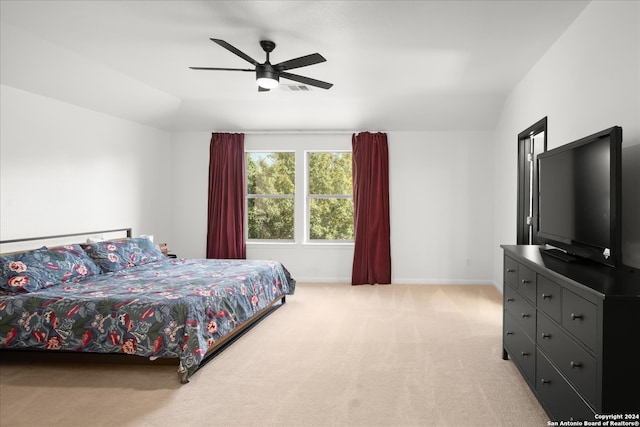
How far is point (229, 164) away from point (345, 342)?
3899 mm

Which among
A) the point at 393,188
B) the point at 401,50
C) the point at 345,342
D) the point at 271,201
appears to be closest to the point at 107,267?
the point at 345,342

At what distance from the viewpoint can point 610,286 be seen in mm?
1867

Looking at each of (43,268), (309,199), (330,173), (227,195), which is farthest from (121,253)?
(330,173)

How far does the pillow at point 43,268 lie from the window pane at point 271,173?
3.19 meters

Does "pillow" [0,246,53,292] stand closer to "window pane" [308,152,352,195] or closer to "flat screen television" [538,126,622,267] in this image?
"flat screen television" [538,126,622,267]

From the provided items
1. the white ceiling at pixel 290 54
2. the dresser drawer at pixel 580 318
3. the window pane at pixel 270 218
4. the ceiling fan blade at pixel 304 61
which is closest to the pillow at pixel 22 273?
the white ceiling at pixel 290 54

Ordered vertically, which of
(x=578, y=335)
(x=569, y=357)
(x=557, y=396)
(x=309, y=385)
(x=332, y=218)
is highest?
(x=332, y=218)

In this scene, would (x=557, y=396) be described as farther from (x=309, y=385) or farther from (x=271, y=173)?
(x=271, y=173)

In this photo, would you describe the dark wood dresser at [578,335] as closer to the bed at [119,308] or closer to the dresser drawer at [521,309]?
the dresser drawer at [521,309]

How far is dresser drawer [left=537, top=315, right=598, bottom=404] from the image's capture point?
186cm

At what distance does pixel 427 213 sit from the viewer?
6.86 metres

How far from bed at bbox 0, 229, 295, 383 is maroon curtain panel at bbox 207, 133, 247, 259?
2454 millimetres

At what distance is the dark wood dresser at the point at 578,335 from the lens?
1747mm

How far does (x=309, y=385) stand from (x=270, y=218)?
14.4ft
